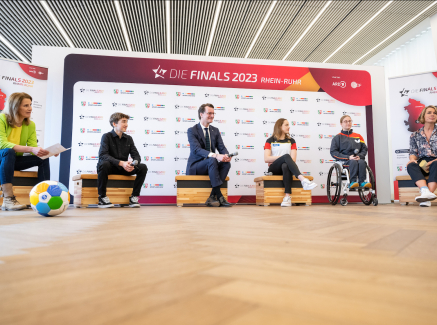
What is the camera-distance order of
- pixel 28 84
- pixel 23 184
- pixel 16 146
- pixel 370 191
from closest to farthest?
1. pixel 16 146
2. pixel 23 184
3. pixel 370 191
4. pixel 28 84

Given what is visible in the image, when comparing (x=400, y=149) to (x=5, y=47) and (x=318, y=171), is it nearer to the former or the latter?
(x=318, y=171)

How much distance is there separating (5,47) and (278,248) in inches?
331

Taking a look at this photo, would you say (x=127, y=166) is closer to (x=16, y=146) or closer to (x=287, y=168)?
(x=16, y=146)

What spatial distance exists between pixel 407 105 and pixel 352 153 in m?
1.85

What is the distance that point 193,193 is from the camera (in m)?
4.20

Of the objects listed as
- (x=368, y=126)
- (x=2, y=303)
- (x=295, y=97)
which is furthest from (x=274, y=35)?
(x=2, y=303)

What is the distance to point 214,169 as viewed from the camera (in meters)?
3.84

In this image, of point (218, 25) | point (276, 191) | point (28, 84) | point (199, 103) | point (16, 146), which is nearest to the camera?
point (16, 146)

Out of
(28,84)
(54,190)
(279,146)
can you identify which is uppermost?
(28,84)

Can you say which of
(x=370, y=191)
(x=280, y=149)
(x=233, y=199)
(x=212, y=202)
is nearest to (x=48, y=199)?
(x=212, y=202)

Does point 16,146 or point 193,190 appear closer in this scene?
point 16,146

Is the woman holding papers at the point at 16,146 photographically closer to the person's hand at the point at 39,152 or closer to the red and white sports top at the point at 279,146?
the person's hand at the point at 39,152

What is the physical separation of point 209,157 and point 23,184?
7.28ft

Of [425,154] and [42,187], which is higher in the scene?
[425,154]
